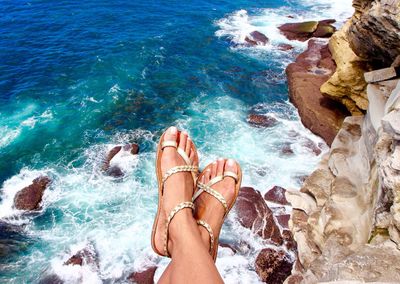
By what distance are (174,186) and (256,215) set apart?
693 centimetres

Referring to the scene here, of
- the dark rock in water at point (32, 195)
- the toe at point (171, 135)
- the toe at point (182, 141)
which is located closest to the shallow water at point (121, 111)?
the dark rock in water at point (32, 195)

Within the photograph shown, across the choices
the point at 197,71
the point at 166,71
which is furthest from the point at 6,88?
the point at 197,71

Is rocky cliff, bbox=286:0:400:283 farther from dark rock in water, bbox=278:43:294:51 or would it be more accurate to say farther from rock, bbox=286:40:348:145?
dark rock in water, bbox=278:43:294:51

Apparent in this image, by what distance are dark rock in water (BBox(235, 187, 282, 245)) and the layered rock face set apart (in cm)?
92

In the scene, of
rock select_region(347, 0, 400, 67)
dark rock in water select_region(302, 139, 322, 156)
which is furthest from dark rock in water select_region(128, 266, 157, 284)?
rock select_region(347, 0, 400, 67)

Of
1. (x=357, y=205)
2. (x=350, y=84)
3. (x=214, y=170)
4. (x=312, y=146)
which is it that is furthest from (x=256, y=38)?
(x=214, y=170)

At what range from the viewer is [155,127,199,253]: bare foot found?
14.3 ft

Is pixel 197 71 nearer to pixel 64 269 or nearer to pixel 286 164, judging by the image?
pixel 286 164

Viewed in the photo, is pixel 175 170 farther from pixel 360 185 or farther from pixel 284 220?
pixel 284 220

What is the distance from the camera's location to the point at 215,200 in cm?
507

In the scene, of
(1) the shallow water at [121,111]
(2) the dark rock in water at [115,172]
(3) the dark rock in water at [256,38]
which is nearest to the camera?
(1) the shallow water at [121,111]

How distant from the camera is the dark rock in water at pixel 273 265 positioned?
9539 millimetres

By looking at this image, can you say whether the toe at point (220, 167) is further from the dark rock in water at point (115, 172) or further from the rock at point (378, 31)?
the dark rock in water at point (115, 172)

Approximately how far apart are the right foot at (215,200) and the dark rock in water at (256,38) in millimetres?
19081
